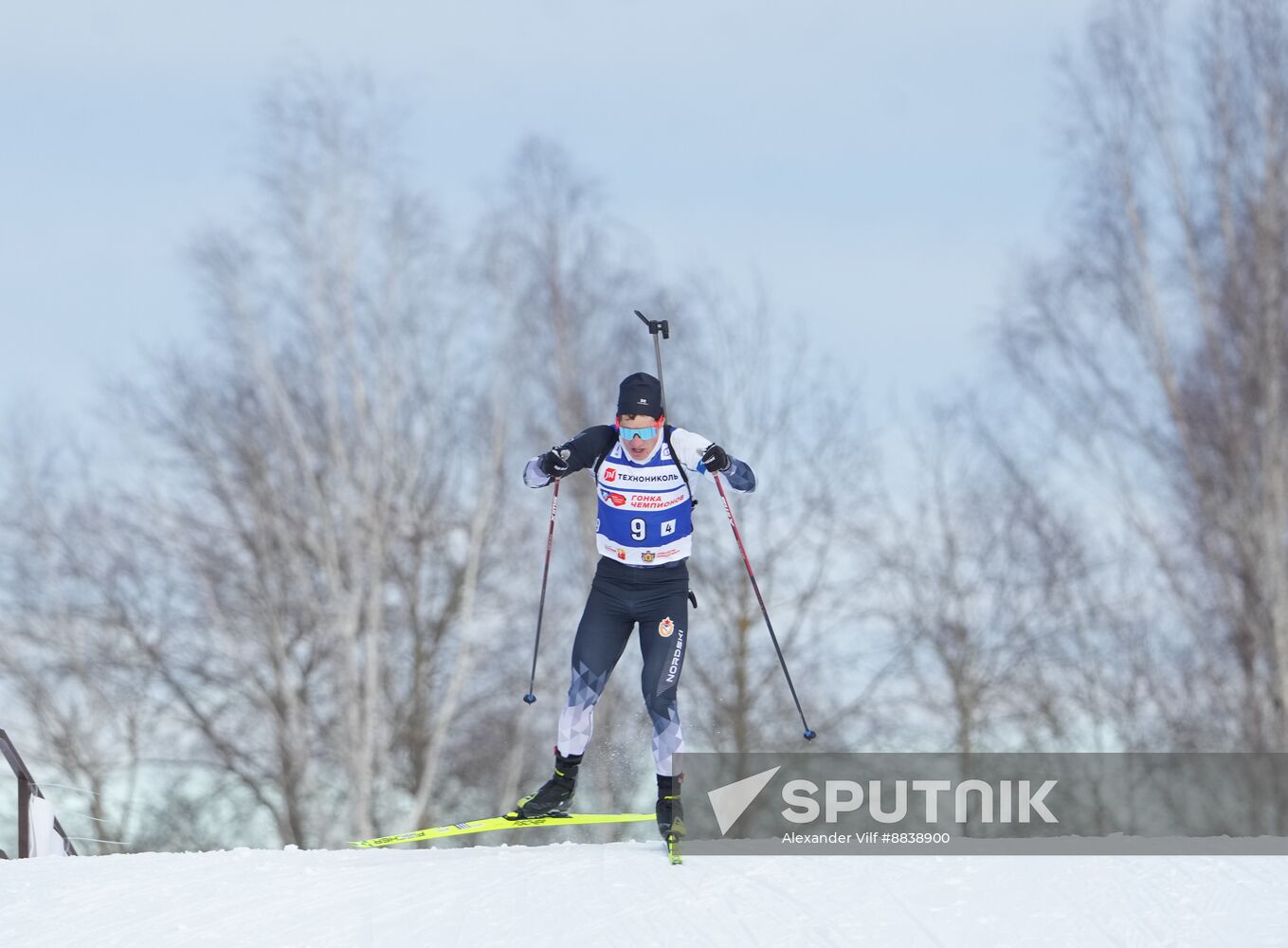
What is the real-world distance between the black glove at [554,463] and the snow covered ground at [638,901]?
6.57 ft

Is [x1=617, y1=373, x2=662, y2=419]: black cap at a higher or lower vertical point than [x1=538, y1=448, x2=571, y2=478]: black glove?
higher

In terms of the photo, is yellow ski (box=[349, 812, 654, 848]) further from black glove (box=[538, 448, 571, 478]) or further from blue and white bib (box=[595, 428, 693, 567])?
black glove (box=[538, 448, 571, 478])

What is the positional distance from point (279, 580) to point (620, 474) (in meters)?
11.6

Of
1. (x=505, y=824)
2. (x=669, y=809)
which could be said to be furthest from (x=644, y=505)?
(x=505, y=824)

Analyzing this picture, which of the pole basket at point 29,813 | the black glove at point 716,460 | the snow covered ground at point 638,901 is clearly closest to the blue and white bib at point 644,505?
the black glove at point 716,460

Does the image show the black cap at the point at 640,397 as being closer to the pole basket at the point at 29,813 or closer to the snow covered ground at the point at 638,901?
the snow covered ground at the point at 638,901

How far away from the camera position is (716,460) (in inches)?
278

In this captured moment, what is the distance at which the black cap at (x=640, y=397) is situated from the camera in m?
7.04

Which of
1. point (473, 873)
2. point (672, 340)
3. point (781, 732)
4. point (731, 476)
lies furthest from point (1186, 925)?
point (672, 340)

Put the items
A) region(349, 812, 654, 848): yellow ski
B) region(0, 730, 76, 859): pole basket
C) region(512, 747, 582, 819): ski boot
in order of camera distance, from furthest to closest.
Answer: region(0, 730, 76, 859): pole basket, region(349, 812, 654, 848): yellow ski, region(512, 747, 582, 819): ski boot

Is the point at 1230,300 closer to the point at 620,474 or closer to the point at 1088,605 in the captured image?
the point at 1088,605

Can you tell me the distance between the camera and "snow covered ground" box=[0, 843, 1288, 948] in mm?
6230

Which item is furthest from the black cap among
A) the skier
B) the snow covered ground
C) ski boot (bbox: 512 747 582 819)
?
the snow covered ground

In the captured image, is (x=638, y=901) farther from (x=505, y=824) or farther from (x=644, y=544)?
(x=644, y=544)
